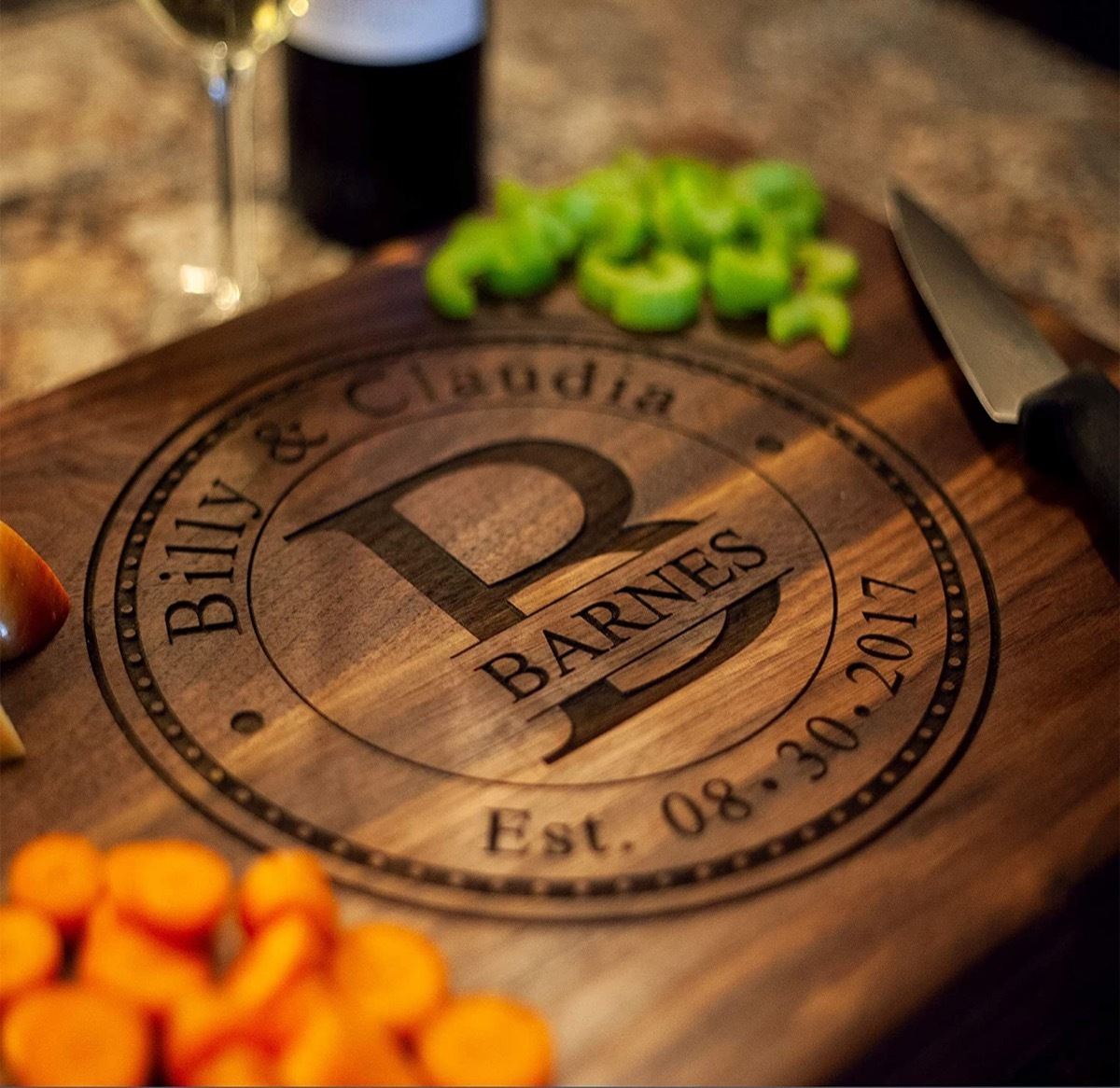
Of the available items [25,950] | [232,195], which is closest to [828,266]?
[232,195]

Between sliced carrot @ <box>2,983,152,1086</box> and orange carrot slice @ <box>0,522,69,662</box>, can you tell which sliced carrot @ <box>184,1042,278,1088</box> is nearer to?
sliced carrot @ <box>2,983,152,1086</box>

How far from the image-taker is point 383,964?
1.97 ft

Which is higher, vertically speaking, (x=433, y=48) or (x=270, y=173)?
(x=433, y=48)

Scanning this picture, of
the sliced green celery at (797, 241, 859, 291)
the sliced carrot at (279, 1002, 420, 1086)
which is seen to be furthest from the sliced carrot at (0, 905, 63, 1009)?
the sliced green celery at (797, 241, 859, 291)

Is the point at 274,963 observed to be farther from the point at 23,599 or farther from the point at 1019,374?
the point at 1019,374

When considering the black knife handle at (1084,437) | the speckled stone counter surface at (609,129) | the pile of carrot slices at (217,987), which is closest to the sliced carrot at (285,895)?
the pile of carrot slices at (217,987)

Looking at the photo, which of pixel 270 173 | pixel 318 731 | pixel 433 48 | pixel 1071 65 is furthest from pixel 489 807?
pixel 1071 65

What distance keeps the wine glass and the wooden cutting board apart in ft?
0.58

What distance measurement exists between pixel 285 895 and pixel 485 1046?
4.1 inches

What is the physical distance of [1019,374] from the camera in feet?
2.98

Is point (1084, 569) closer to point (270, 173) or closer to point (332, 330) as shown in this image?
point (332, 330)

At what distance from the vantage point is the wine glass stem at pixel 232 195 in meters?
1.04

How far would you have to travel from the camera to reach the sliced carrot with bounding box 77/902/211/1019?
1.93ft

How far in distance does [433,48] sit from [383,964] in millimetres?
690
